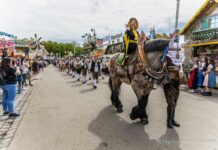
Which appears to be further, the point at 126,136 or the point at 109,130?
the point at 109,130

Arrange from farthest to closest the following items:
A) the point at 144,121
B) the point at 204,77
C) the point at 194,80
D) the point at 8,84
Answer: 1. the point at 194,80
2. the point at 204,77
3. the point at 8,84
4. the point at 144,121

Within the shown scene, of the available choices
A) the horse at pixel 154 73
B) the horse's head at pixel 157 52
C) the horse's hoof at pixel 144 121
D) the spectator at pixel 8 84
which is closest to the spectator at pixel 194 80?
the horse at pixel 154 73

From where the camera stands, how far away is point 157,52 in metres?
3.30

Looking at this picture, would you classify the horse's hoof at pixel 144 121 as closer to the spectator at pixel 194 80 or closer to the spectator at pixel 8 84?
the spectator at pixel 8 84

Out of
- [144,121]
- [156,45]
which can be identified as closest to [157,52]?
[156,45]

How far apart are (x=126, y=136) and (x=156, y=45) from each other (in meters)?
2.08

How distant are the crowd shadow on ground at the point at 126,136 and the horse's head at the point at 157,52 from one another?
→ 1480 millimetres

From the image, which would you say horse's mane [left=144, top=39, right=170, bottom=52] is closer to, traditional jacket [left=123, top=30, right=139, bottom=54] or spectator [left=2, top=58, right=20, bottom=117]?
traditional jacket [left=123, top=30, right=139, bottom=54]

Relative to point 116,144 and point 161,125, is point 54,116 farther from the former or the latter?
point 161,125

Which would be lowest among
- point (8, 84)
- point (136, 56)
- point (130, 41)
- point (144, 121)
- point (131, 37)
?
point (144, 121)

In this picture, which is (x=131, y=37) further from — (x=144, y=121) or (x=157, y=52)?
(x=144, y=121)

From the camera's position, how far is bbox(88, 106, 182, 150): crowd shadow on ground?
2.89 m

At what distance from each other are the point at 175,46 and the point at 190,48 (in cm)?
1163

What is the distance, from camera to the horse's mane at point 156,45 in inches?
128
